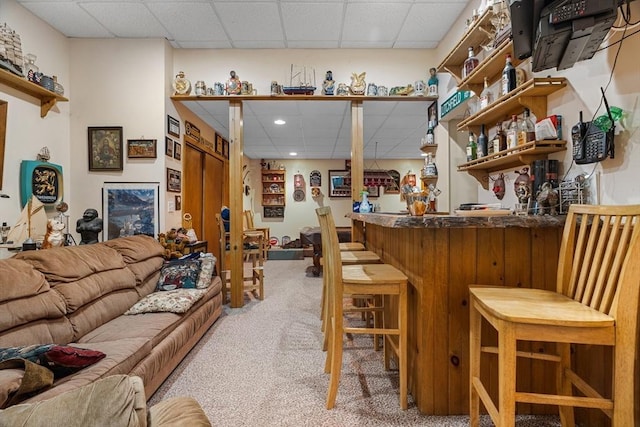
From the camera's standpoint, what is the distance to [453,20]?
321 centimetres

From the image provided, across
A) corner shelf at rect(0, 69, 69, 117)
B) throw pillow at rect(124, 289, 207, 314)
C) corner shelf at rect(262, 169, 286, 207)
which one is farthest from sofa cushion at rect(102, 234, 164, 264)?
corner shelf at rect(262, 169, 286, 207)

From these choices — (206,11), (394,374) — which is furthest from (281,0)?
(394,374)

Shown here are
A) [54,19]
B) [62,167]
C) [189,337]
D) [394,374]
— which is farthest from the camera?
[62,167]

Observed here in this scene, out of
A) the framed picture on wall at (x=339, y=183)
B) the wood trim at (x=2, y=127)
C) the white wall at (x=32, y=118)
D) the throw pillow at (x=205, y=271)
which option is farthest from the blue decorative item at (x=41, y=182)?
the framed picture on wall at (x=339, y=183)

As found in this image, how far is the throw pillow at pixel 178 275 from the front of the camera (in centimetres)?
278

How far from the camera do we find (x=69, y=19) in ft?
10.4

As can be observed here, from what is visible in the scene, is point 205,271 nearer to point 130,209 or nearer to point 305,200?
point 130,209

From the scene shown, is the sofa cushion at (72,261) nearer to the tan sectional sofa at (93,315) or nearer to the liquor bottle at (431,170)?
the tan sectional sofa at (93,315)

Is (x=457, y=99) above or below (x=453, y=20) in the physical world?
below

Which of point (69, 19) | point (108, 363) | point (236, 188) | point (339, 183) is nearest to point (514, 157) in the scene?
point (108, 363)

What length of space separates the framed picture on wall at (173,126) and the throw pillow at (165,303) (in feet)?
6.60

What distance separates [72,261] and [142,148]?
1.85 meters

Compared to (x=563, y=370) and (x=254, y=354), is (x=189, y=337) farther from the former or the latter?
(x=563, y=370)

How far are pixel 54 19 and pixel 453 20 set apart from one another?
158 inches
